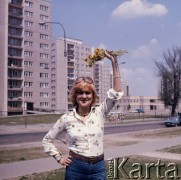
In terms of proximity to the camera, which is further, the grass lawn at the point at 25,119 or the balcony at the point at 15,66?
the balcony at the point at 15,66

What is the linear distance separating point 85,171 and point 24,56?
223ft

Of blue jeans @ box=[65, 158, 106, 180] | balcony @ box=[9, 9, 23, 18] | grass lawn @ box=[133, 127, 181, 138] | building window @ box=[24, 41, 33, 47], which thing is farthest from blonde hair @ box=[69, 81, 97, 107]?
building window @ box=[24, 41, 33, 47]

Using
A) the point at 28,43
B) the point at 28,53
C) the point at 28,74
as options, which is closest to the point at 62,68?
the point at 28,53

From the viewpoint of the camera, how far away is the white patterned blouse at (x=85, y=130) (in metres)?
3.24

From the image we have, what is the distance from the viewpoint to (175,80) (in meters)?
64.0

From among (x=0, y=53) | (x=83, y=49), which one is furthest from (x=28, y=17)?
(x=83, y=49)

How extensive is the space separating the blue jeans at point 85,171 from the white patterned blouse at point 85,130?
0.30 feet

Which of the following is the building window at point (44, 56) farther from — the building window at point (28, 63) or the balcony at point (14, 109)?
the balcony at point (14, 109)

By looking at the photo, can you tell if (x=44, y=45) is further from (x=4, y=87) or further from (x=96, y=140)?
(x=96, y=140)

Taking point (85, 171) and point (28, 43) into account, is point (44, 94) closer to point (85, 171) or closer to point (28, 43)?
point (28, 43)

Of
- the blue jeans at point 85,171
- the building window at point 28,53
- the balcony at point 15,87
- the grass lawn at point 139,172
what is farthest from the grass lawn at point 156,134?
the building window at point 28,53

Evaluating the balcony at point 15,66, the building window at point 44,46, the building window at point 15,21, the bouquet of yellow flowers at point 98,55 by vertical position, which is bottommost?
the bouquet of yellow flowers at point 98,55

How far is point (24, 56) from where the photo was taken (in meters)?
69.6

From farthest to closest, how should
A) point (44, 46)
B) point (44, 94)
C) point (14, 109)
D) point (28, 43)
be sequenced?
1. point (44, 46)
2. point (44, 94)
3. point (28, 43)
4. point (14, 109)
